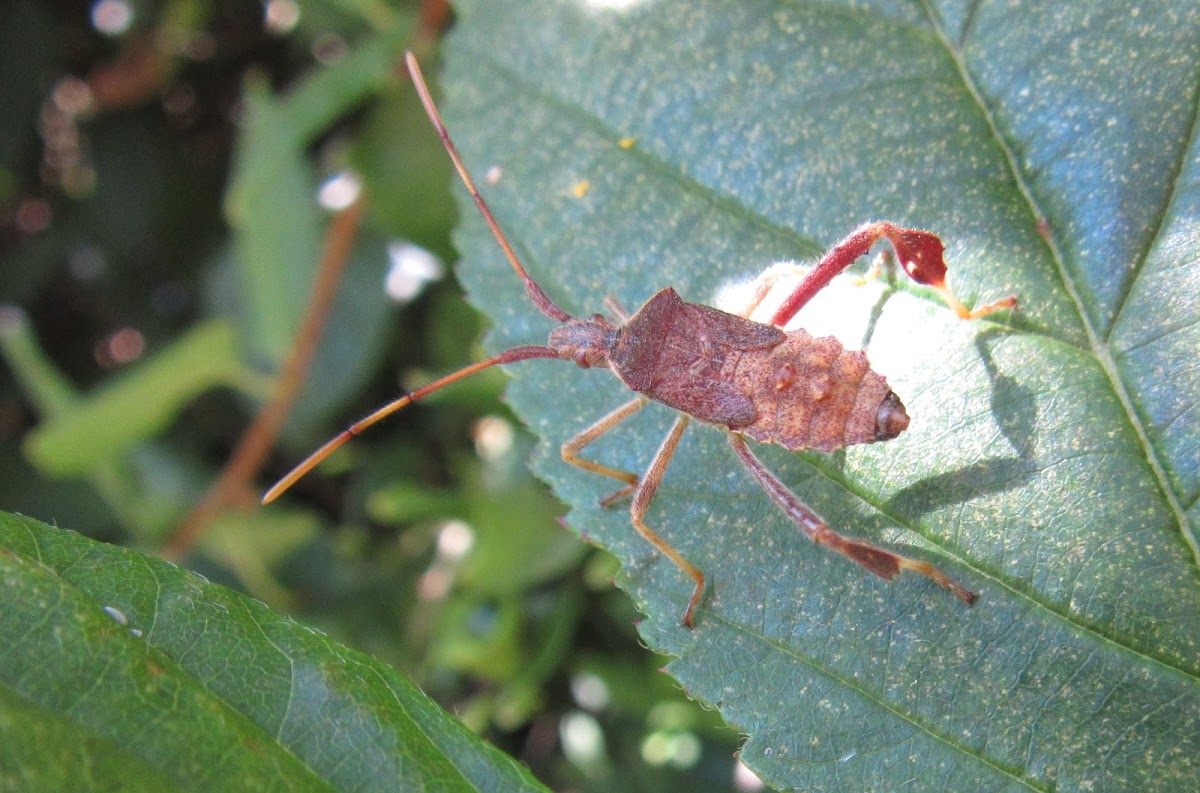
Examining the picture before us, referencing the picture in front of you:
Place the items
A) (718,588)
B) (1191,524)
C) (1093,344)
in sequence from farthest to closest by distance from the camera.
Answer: (718,588) → (1093,344) → (1191,524)

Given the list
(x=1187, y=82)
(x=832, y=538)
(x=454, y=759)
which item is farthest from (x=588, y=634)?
(x=1187, y=82)

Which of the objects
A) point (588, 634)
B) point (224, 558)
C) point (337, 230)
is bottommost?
point (224, 558)

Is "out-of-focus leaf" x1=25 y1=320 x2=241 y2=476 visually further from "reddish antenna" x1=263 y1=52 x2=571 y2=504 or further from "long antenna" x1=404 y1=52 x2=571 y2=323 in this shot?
"long antenna" x1=404 y1=52 x2=571 y2=323

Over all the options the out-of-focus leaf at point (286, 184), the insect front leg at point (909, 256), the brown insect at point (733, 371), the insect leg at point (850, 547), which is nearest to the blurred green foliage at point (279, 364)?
the out-of-focus leaf at point (286, 184)

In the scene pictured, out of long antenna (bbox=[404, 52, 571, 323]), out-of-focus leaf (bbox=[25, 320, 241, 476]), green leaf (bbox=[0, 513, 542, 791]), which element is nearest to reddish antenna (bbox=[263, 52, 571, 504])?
long antenna (bbox=[404, 52, 571, 323])

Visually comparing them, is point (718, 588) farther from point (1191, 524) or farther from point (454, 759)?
point (1191, 524)

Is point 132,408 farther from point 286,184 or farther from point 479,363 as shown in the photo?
point 479,363

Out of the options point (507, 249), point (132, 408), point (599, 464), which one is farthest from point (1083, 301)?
point (132, 408)

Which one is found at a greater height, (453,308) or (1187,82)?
(1187,82)
